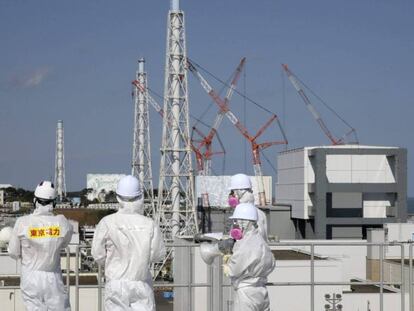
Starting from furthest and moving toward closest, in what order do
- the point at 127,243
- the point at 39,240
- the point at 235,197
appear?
the point at 235,197 < the point at 39,240 < the point at 127,243

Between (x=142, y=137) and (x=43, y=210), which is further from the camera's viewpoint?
→ (x=142, y=137)

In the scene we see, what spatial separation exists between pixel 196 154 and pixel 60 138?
112ft

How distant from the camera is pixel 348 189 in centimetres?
7844

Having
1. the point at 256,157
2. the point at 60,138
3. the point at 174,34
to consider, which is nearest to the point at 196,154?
the point at 256,157

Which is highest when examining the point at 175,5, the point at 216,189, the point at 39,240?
the point at 175,5

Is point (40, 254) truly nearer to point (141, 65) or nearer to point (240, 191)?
point (240, 191)

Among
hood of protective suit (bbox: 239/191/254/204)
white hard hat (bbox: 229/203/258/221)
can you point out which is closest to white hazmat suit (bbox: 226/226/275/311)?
white hard hat (bbox: 229/203/258/221)

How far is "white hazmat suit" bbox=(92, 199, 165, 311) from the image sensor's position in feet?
27.4

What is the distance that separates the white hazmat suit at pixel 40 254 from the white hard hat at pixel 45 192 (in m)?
0.10

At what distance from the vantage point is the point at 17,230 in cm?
915

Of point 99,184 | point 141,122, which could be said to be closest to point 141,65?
point 141,122

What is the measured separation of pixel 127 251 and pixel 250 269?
4.33ft

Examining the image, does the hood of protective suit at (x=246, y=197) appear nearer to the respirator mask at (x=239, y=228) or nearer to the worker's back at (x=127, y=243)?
the respirator mask at (x=239, y=228)

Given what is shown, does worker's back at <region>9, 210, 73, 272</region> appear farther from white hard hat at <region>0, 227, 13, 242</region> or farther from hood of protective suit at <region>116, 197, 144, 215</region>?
hood of protective suit at <region>116, 197, 144, 215</region>
